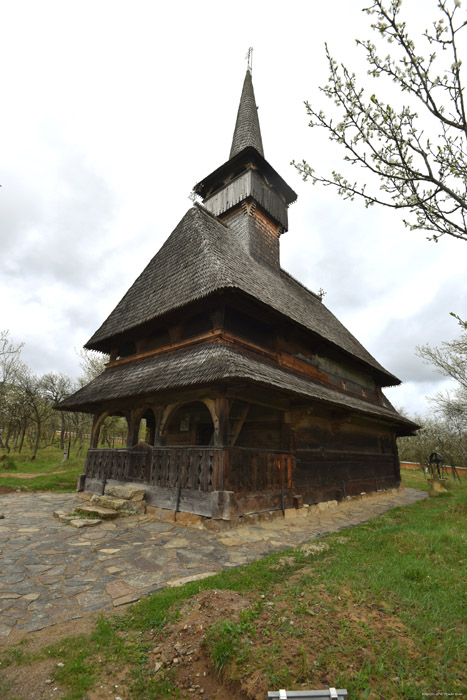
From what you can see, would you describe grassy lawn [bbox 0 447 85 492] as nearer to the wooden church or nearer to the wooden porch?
the wooden church

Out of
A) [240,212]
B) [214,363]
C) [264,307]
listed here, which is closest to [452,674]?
[214,363]

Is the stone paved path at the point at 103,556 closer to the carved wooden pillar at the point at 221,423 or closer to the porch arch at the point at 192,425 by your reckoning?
the carved wooden pillar at the point at 221,423

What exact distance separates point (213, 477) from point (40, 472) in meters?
13.3

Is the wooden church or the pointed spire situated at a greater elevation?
the pointed spire

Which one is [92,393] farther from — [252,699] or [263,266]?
[252,699]

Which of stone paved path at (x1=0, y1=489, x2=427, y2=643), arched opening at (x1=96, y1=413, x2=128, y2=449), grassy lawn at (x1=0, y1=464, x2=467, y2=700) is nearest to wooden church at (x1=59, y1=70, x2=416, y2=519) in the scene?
stone paved path at (x1=0, y1=489, x2=427, y2=643)

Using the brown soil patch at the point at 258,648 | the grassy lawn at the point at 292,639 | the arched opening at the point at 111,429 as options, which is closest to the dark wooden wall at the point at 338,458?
the grassy lawn at the point at 292,639

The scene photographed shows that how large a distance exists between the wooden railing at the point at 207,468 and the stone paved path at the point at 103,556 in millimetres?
730

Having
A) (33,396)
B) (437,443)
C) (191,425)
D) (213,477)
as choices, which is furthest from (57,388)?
(437,443)

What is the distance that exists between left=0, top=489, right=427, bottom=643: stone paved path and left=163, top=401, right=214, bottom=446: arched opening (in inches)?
136

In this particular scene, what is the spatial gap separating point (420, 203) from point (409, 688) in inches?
166

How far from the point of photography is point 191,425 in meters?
9.91

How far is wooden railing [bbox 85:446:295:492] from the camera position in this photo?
19.7 ft

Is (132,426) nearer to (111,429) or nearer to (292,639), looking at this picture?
(292,639)
